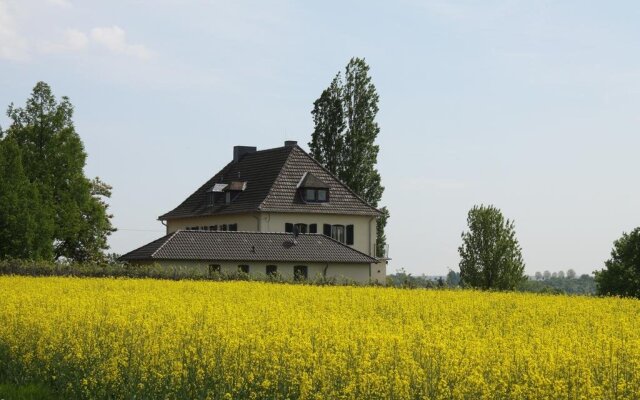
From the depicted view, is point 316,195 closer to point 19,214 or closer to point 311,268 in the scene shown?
point 311,268

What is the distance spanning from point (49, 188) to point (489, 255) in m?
25.4

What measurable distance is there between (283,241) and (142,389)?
4622 centimetres

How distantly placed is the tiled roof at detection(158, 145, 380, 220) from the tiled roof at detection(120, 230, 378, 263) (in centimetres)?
803

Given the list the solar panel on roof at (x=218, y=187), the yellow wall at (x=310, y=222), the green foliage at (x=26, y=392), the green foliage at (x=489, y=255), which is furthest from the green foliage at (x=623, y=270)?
the green foliage at (x=26, y=392)

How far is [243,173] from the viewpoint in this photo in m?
76.9

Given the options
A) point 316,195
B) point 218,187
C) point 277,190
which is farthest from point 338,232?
point 218,187

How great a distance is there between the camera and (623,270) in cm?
5309

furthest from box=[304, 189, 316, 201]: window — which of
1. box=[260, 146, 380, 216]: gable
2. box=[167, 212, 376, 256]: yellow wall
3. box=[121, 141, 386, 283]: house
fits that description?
box=[167, 212, 376, 256]: yellow wall

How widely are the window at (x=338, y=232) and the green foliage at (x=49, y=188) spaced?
1416 centimetres

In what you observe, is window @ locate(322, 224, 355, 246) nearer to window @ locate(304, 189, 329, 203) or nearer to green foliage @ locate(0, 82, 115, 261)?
window @ locate(304, 189, 329, 203)

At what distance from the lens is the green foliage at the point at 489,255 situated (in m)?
64.8

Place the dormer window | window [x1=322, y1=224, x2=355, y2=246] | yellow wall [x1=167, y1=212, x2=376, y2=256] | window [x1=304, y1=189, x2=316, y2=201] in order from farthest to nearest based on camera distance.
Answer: window [x1=304, y1=189, x2=316, y2=201] → window [x1=322, y1=224, x2=355, y2=246] → the dormer window → yellow wall [x1=167, y1=212, x2=376, y2=256]

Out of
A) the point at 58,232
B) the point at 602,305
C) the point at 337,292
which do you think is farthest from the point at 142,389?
the point at 58,232

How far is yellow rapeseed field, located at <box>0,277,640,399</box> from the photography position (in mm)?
12727
